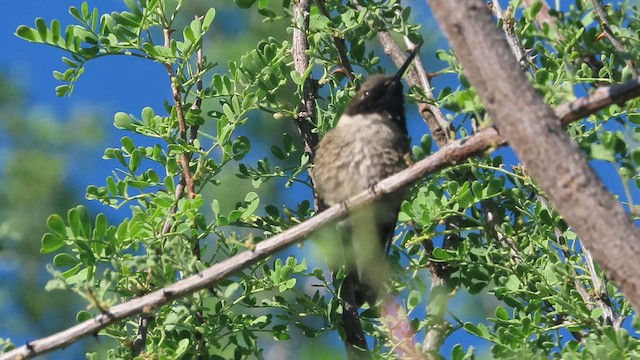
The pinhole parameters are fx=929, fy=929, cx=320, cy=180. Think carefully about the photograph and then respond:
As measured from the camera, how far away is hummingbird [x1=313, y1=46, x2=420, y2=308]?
3275 millimetres

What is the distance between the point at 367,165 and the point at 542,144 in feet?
6.44

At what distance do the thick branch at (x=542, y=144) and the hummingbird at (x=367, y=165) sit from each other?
120 centimetres

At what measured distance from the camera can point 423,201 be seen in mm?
3055

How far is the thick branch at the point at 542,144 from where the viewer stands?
5.44ft

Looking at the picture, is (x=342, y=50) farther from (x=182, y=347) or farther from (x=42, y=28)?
(x=182, y=347)

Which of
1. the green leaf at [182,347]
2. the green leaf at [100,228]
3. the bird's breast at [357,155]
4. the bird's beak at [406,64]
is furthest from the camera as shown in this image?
the bird's breast at [357,155]

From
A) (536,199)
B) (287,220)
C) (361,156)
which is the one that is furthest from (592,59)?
(287,220)

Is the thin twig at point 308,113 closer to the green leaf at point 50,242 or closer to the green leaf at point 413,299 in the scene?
the green leaf at point 413,299

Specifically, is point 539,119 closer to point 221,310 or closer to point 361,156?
point 221,310

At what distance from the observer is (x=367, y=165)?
12.1 feet

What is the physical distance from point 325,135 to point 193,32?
2.24 feet

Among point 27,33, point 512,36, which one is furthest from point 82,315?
point 512,36

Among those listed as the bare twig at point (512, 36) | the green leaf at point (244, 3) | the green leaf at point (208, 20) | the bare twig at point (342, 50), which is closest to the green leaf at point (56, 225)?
the green leaf at point (208, 20)

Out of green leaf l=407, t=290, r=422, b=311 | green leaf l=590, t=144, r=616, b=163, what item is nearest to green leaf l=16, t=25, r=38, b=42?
green leaf l=407, t=290, r=422, b=311
